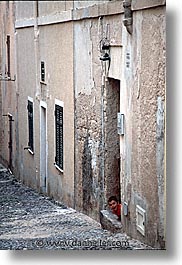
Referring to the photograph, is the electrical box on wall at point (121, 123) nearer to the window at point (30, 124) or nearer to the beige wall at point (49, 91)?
the beige wall at point (49, 91)

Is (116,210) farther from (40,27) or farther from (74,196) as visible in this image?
(40,27)

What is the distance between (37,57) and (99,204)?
0.54 m

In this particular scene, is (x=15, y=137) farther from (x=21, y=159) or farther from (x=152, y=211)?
(x=152, y=211)

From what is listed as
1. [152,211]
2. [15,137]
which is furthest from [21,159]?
[152,211]

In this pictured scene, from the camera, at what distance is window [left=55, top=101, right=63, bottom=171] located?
661cm

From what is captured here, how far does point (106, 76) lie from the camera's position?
6566 millimetres

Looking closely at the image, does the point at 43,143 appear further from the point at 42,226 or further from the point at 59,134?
the point at 42,226

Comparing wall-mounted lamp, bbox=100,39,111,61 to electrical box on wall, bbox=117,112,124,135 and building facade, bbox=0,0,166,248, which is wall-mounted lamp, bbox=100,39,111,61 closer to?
building facade, bbox=0,0,166,248

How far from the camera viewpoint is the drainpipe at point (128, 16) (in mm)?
6449

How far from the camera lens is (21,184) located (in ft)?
21.6

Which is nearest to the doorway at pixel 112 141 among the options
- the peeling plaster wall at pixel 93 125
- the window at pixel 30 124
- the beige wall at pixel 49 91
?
the peeling plaster wall at pixel 93 125

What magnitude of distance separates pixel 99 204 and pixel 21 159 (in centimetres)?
30

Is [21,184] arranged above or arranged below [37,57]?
below

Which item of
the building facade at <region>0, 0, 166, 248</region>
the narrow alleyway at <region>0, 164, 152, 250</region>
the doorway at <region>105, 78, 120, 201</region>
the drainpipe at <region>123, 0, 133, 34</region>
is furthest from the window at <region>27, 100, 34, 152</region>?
the drainpipe at <region>123, 0, 133, 34</region>
